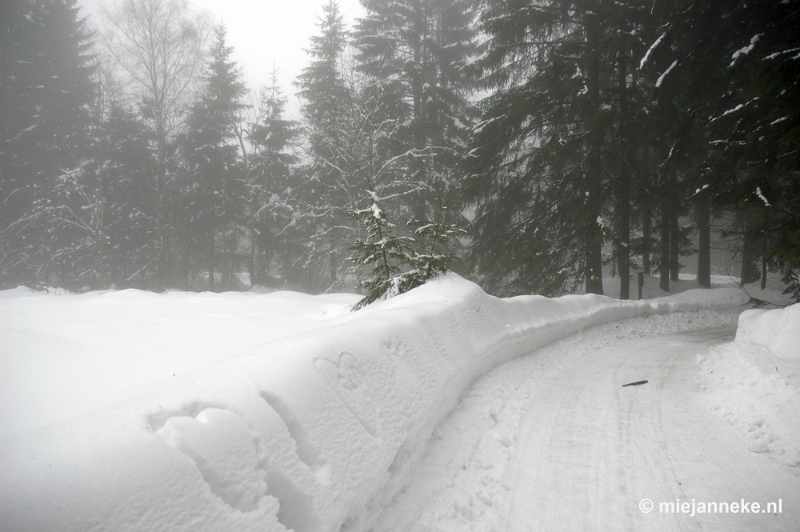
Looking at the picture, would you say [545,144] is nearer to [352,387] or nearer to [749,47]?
[749,47]

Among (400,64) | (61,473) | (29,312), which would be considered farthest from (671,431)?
(400,64)

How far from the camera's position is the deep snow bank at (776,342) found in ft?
12.3

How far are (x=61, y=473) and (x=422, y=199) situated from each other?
14.8 meters

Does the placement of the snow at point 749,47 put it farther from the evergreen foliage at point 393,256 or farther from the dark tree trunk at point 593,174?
the evergreen foliage at point 393,256

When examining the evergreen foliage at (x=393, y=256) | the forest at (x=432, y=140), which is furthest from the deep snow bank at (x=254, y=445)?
the forest at (x=432, y=140)

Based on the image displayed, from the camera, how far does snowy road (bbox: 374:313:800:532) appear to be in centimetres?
241

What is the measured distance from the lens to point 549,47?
12523 mm

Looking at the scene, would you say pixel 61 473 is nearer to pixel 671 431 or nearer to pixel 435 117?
pixel 671 431

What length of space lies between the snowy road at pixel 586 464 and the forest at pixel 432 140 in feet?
10.2

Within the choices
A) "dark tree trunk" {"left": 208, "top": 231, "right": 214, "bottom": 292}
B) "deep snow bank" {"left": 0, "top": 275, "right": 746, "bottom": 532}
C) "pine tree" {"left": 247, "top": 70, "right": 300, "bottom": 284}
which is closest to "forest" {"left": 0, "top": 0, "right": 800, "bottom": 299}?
"pine tree" {"left": 247, "top": 70, "right": 300, "bottom": 284}

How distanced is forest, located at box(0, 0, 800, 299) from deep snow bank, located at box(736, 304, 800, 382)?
3.43 meters

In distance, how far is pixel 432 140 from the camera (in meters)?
16.2

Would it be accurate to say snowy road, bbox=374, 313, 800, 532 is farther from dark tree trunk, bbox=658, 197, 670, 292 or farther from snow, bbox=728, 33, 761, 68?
dark tree trunk, bbox=658, 197, 670, 292

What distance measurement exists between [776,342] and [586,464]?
3087 millimetres
